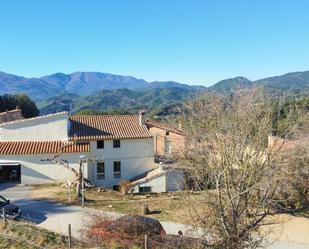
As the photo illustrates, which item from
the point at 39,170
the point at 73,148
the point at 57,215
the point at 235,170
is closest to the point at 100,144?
the point at 73,148

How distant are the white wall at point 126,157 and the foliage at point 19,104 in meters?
42.1

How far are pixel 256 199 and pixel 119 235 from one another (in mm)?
5395

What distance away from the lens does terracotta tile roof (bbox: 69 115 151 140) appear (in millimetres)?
38625

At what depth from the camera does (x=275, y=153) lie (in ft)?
38.4

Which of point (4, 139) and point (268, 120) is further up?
point (268, 120)

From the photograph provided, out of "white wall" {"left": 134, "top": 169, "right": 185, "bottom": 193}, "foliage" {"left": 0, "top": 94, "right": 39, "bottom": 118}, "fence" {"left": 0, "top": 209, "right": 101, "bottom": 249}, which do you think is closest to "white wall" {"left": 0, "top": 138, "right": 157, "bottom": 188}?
"white wall" {"left": 134, "top": 169, "right": 185, "bottom": 193}

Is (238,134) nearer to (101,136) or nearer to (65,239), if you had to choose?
(65,239)

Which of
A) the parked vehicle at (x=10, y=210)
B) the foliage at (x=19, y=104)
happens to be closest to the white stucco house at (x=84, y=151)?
the parked vehicle at (x=10, y=210)

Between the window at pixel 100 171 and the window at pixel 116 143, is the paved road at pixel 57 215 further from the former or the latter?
the window at pixel 116 143

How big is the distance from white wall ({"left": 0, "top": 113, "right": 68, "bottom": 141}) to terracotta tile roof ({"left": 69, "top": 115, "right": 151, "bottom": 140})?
130cm

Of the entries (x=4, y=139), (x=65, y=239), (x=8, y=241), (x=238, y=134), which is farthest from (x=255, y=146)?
(x=4, y=139)

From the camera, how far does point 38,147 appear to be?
114ft

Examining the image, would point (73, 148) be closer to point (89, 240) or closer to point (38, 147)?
point (38, 147)

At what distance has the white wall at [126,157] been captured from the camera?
1512 inches
